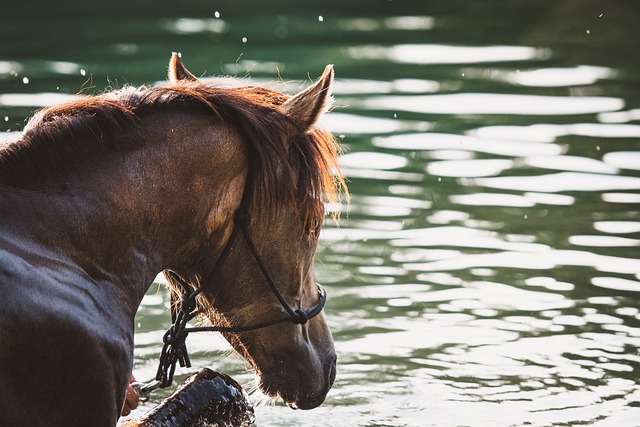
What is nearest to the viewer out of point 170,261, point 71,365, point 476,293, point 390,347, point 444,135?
point 71,365

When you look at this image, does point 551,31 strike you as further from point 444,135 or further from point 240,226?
point 240,226

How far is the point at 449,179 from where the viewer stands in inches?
386

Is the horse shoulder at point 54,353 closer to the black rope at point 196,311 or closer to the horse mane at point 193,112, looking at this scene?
the horse mane at point 193,112

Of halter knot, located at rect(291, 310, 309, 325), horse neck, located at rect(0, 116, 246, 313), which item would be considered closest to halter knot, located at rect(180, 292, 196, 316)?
horse neck, located at rect(0, 116, 246, 313)

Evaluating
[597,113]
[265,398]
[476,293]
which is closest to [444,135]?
[597,113]

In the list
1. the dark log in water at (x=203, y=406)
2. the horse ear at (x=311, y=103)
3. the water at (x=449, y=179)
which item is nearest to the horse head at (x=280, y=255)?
the horse ear at (x=311, y=103)

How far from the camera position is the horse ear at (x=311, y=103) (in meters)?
3.85

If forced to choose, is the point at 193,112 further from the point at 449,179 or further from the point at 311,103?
the point at 449,179

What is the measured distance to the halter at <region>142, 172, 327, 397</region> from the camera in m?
3.92

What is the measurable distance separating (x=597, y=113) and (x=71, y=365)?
356 inches

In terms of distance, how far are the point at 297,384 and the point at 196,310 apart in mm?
486

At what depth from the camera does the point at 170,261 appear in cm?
389

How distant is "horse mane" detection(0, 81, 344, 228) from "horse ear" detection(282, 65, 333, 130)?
1.3 inches

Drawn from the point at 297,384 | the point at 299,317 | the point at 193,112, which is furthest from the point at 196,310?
the point at 193,112
